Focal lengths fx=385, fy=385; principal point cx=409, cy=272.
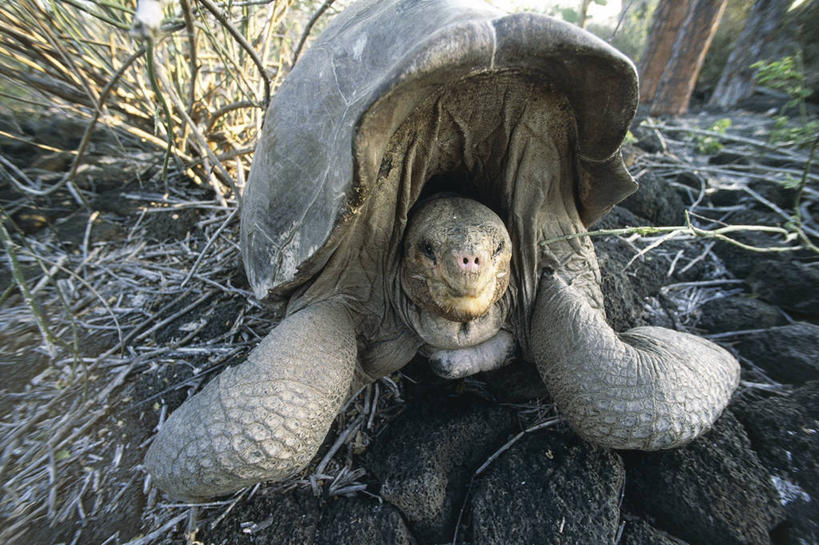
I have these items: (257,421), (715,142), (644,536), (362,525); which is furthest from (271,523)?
(715,142)

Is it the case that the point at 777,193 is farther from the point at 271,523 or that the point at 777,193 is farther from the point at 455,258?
the point at 271,523

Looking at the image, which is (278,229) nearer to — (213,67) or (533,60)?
(533,60)

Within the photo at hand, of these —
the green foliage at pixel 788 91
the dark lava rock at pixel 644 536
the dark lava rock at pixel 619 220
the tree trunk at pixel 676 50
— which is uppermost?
the tree trunk at pixel 676 50

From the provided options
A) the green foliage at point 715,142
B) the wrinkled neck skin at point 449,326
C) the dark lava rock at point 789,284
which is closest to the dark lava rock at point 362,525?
the wrinkled neck skin at point 449,326

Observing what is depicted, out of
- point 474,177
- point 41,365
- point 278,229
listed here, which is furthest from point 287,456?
point 41,365

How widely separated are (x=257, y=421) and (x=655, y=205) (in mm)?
2659

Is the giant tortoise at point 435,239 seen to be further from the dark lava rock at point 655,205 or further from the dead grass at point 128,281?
the dark lava rock at point 655,205

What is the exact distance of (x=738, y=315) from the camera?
A: 1.93m

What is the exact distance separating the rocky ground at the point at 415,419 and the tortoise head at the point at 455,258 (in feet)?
1.91

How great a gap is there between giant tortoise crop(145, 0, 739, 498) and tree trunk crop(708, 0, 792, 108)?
476cm

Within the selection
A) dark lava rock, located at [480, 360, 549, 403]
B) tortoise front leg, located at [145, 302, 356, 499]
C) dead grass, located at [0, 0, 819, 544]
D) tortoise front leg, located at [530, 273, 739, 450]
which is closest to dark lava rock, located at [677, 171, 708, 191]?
dead grass, located at [0, 0, 819, 544]

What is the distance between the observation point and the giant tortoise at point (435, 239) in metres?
1.05

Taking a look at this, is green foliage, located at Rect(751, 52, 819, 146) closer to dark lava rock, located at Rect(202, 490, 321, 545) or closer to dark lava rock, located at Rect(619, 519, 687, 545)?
dark lava rock, located at Rect(619, 519, 687, 545)

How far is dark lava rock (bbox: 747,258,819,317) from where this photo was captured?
1.89 meters
